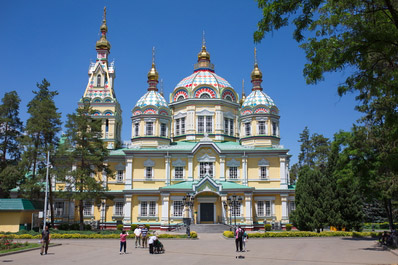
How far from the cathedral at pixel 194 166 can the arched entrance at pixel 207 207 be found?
0.33 ft

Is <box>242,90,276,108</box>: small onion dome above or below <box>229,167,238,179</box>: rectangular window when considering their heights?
above

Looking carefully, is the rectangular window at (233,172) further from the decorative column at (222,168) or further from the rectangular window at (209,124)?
the rectangular window at (209,124)

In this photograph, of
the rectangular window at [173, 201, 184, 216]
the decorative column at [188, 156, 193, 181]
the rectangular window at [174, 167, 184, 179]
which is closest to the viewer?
the rectangular window at [173, 201, 184, 216]

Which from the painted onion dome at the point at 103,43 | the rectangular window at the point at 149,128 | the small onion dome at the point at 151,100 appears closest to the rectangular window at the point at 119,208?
the rectangular window at the point at 149,128

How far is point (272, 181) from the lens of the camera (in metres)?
40.9

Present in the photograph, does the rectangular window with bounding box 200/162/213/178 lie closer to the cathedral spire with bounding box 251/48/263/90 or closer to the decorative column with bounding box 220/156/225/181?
the decorative column with bounding box 220/156/225/181

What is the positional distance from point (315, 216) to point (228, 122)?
17.7 metres

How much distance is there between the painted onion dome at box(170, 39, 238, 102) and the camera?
45.5 meters

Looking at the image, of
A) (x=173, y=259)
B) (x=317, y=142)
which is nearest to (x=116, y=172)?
(x=173, y=259)

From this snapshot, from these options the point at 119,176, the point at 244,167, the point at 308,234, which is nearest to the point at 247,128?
the point at 244,167

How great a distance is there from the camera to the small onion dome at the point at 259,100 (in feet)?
141

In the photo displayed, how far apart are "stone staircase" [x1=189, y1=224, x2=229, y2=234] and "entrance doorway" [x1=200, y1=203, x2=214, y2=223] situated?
8.47 feet

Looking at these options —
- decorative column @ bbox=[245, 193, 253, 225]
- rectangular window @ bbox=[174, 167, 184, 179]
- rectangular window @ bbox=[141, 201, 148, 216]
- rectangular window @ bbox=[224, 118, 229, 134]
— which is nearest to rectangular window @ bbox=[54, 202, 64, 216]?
rectangular window @ bbox=[141, 201, 148, 216]

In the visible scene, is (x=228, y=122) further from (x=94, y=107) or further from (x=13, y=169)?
(x=13, y=169)
